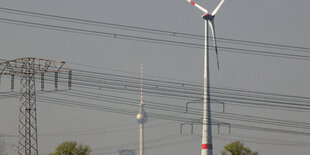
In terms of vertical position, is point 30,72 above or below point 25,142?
above

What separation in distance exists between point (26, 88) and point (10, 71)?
14.7ft

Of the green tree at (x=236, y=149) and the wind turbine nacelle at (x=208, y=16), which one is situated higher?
the wind turbine nacelle at (x=208, y=16)

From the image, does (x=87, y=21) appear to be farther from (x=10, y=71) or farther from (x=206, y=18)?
(x=206, y=18)

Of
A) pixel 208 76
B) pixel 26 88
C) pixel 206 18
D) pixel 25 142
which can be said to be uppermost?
pixel 206 18

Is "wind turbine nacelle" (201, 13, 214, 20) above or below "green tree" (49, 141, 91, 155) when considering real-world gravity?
above

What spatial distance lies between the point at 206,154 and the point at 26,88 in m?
66.1

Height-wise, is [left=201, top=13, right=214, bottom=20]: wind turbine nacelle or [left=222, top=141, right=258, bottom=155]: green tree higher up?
[left=201, top=13, right=214, bottom=20]: wind turbine nacelle

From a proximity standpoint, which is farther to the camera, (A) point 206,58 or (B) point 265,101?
(A) point 206,58

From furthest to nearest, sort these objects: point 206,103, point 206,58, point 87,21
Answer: point 206,58, point 206,103, point 87,21

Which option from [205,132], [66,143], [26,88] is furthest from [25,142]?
[205,132]

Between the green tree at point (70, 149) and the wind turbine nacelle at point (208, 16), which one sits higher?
the wind turbine nacelle at point (208, 16)

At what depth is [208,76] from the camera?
446 feet

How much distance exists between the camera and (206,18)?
141 m

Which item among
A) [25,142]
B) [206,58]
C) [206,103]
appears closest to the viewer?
[25,142]
